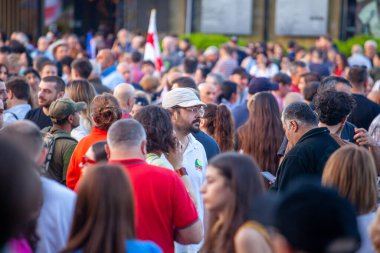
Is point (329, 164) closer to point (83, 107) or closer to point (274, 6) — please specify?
point (83, 107)

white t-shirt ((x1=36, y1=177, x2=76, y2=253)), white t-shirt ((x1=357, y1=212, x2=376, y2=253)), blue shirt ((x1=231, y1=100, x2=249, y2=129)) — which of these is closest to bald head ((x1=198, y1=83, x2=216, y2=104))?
blue shirt ((x1=231, y1=100, x2=249, y2=129))

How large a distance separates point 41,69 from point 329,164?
9221 mm

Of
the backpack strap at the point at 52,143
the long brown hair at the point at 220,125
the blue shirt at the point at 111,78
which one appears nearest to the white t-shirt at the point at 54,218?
the backpack strap at the point at 52,143

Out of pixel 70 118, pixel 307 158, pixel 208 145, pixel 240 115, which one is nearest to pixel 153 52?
pixel 240 115

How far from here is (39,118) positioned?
29.7 feet

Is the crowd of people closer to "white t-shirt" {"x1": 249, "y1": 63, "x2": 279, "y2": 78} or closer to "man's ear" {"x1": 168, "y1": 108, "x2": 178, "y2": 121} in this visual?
"man's ear" {"x1": 168, "y1": 108, "x2": 178, "y2": 121}

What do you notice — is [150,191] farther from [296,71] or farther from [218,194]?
[296,71]

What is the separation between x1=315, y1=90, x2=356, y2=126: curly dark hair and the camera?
22.7ft

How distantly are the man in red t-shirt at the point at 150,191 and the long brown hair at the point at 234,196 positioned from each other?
0.75 m

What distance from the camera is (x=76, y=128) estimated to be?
8.48m

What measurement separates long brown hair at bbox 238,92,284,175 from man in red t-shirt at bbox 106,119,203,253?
351 cm

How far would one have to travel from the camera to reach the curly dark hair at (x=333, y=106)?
6.92 meters

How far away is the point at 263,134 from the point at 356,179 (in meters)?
3.82

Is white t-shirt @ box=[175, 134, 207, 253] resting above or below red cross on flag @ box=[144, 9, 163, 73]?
below
